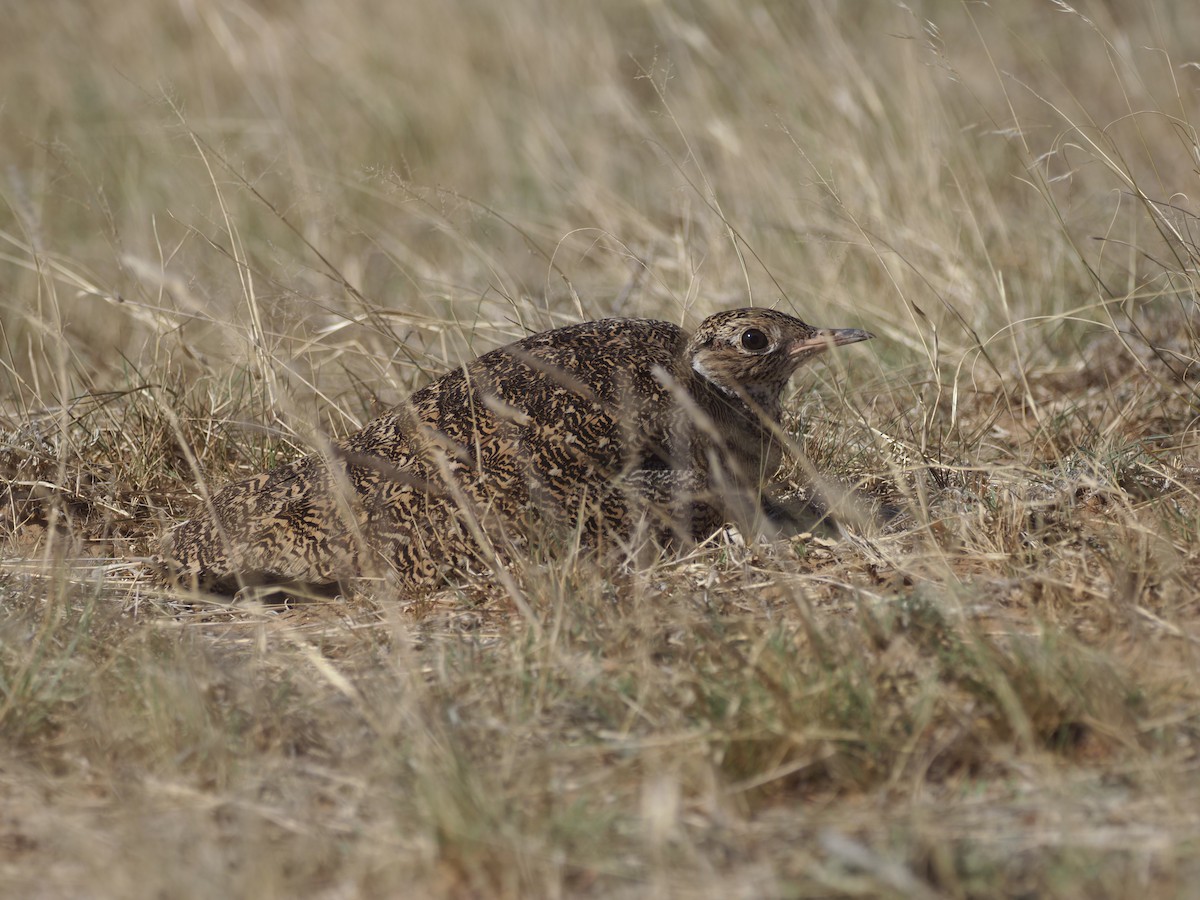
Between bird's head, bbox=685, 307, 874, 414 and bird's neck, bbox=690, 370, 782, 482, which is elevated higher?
bird's head, bbox=685, 307, 874, 414

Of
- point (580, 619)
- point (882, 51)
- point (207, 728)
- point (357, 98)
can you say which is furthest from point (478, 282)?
point (207, 728)

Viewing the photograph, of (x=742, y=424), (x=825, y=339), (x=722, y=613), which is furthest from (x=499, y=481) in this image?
(x=825, y=339)

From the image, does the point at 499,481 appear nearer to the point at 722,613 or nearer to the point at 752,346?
the point at 722,613

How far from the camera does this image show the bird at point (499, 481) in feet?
12.3

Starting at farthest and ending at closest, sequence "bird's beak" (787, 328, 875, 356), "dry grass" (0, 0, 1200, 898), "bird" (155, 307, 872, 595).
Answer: "bird's beak" (787, 328, 875, 356) < "bird" (155, 307, 872, 595) < "dry grass" (0, 0, 1200, 898)

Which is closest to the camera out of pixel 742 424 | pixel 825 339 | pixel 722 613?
pixel 722 613

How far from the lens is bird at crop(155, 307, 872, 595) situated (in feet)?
12.3

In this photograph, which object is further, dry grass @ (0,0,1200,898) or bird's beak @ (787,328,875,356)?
bird's beak @ (787,328,875,356)

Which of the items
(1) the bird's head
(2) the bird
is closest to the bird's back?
(2) the bird

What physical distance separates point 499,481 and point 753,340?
0.96 meters

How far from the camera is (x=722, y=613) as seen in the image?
3514 millimetres

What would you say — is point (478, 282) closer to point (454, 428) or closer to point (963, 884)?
point (454, 428)

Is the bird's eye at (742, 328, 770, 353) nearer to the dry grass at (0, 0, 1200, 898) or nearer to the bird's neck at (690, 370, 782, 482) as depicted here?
the bird's neck at (690, 370, 782, 482)

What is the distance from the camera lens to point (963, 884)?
7.62 ft
